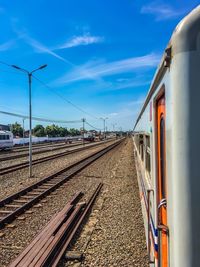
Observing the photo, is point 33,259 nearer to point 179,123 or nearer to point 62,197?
point 179,123

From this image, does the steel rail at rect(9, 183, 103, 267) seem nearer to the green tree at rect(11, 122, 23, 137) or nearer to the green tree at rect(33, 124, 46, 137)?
the green tree at rect(11, 122, 23, 137)

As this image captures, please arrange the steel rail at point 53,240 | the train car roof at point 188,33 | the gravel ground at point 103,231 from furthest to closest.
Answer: the gravel ground at point 103,231
the steel rail at point 53,240
the train car roof at point 188,33

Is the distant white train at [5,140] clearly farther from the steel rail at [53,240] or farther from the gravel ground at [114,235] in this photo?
the steel rail at [53,240]

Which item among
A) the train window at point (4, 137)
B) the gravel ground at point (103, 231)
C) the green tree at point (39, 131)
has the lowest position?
the gravel ground at point (103, 231)

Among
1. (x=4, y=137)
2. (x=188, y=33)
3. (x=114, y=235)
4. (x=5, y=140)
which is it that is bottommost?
(x=114, y=235)

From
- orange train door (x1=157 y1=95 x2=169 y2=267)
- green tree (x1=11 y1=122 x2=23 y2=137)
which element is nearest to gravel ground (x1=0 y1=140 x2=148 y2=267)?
orange train door (x1=157 y1=95 x2=169 y2=267)

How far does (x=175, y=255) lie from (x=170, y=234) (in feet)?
0.76

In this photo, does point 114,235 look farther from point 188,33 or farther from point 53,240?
point 188,33

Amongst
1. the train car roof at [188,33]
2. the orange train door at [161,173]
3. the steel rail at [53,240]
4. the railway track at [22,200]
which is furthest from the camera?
the railway track at [22,200]

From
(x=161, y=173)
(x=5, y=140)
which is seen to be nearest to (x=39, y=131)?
(x=5, y=140)

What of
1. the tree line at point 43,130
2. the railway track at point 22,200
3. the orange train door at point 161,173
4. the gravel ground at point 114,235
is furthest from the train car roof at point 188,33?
the tree line at point 43,130

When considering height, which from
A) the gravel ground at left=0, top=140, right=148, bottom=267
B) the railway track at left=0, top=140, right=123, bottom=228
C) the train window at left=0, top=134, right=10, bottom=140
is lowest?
the gravel ground at left=0, top=140, right=148, bottom=267

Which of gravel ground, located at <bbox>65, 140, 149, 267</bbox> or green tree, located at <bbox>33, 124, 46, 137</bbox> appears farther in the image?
green tree, located at <bbox>33, 124, 46, 137</bbox>

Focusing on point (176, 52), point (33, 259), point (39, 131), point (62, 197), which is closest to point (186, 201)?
point (176, 52)
